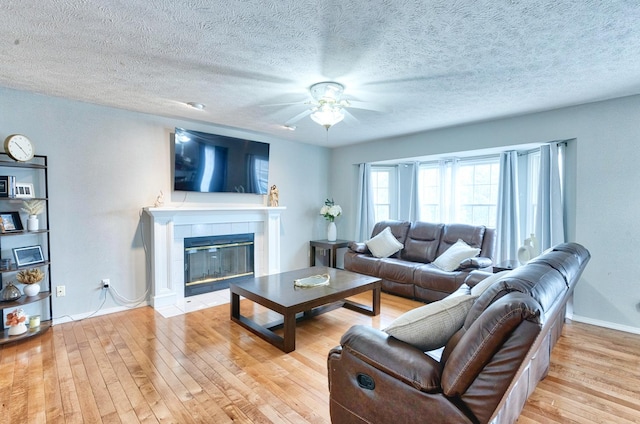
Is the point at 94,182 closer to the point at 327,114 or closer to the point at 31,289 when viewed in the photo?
the point at 31,289

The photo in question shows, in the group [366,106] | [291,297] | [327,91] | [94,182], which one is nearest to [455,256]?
[366,106]

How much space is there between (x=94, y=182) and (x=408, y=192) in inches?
179

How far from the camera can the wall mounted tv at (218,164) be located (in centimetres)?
407

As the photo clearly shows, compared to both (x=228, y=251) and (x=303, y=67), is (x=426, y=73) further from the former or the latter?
(x=228, y=251)

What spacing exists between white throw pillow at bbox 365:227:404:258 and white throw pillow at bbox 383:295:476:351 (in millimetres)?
3243

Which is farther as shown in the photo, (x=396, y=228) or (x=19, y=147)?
(x=396, y=228)

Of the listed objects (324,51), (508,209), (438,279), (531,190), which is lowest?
(438,279)

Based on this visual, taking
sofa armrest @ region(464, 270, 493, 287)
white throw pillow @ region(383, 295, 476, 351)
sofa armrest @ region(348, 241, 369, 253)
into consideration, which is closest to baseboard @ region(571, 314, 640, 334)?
sofa armrest @ region(464, 270, 493, 287)

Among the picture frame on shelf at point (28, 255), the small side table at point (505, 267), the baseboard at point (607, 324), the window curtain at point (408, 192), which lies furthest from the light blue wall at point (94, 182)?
→ the baseboard at point (607, 324)

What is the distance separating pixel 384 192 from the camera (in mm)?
5809

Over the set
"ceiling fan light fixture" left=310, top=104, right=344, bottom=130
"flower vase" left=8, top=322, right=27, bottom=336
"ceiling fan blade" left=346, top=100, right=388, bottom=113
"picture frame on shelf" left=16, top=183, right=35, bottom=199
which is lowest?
"flower vase" left=8, top=322, right=27, bottom=336

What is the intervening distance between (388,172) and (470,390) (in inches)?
188

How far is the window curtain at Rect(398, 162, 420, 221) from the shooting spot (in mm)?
5262

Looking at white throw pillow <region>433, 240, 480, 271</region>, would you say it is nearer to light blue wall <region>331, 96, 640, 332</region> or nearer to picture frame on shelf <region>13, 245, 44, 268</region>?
light blue wall <region>331, 96, 640, 332</region>
